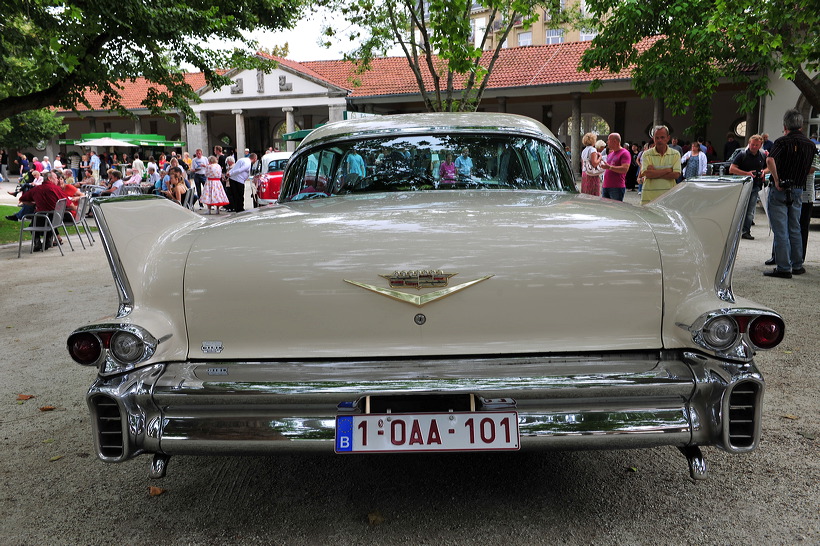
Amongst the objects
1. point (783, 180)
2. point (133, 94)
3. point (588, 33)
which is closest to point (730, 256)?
point (783, 180)

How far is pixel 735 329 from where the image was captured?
2.44 metres

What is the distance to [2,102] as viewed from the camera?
12195 mm

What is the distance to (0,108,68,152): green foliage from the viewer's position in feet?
141

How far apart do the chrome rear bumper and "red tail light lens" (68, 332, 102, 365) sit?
106mm

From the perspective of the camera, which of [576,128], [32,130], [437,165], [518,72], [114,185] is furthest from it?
[32,130]

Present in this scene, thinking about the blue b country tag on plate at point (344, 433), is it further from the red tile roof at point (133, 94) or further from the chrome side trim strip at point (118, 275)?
the red tile roof at point (133, 94)

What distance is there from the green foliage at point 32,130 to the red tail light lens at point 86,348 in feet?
150

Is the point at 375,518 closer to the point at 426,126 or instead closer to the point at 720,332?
the point at 720,332

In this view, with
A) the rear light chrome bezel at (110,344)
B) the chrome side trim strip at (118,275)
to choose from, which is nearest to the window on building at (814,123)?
the chrome side trim strip at (118,275)

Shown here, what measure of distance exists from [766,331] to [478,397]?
3.35ft

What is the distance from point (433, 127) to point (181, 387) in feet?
7.48

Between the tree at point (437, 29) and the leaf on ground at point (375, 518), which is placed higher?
the tree at point (437, 29)

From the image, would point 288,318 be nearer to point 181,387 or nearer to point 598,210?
point 181,387

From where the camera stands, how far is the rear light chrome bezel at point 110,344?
2.47 m
